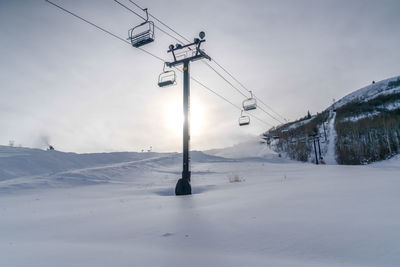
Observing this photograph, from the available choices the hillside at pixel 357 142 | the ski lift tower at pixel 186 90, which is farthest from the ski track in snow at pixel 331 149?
the ski lift tower at pixel 186 90

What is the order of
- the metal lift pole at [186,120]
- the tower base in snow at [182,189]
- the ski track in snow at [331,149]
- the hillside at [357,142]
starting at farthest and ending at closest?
the ski track in snow at [331,149], the hillside at [357,142], the metal lift pole at [186,120], the tower base in snow at [182,189]

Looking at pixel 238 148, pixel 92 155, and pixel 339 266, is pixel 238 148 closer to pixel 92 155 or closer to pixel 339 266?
pixel 92 155

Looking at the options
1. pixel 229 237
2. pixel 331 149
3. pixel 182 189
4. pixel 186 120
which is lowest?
pixel 182 189

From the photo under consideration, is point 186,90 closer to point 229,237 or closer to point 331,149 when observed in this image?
point 229,237

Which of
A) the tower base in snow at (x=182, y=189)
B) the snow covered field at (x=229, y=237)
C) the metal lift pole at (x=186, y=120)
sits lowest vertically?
the tower base in snow at (x=182, y=189)

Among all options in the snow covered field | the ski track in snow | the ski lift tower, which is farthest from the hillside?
the snow covered field

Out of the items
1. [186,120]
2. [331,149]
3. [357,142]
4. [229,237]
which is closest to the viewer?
[229,237]

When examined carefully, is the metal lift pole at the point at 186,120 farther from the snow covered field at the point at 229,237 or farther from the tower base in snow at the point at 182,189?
the snow covered field at the point at 229,237

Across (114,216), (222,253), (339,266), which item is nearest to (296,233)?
(339,266)

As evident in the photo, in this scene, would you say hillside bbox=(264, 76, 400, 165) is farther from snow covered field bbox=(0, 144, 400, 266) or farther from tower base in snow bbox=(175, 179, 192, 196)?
snow covered field bbox=(0, 144, 400, 266)

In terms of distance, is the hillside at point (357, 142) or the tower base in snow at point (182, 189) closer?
the tower base in snow at point (182, 189)

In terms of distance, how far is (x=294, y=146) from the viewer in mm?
56750

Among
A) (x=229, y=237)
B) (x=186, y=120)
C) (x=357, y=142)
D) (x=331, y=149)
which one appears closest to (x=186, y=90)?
(x=186, y=120)

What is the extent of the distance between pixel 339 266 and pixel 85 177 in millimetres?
11498
